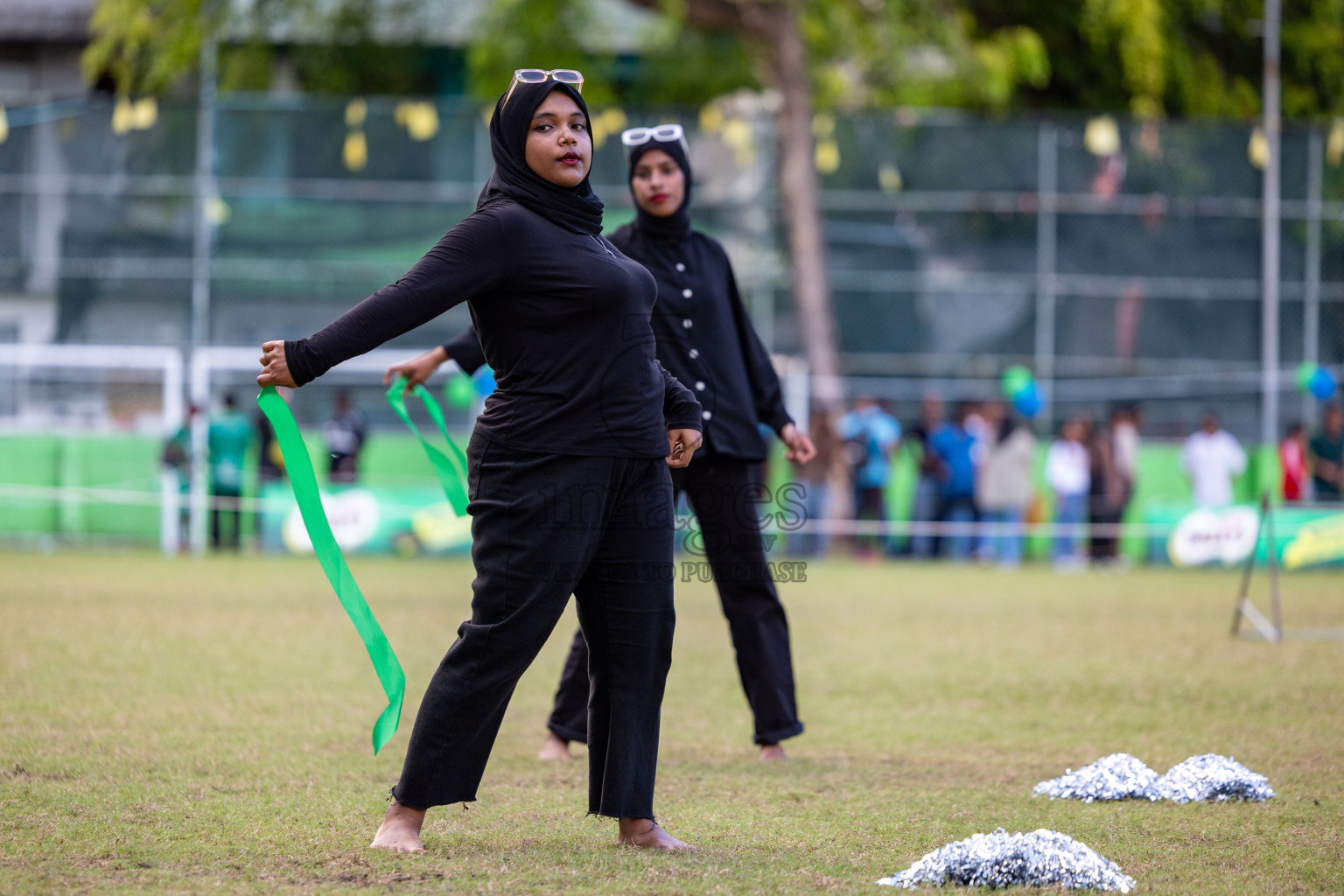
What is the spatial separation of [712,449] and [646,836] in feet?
6.21

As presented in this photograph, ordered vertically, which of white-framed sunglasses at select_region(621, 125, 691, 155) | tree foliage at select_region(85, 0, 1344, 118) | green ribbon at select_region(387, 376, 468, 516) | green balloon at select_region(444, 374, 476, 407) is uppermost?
tree foliage at select_region(85, 0, 1344, 118)

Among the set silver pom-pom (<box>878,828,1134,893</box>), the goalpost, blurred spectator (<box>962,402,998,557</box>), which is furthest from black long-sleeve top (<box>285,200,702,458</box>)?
the goalpost

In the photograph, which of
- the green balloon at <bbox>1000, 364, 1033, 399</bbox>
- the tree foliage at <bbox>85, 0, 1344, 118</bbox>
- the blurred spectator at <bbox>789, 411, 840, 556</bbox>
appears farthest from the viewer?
the tree foliage at <bbox>85, 0, 1344, 118</bbox>

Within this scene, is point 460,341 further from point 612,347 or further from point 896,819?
point 896,819

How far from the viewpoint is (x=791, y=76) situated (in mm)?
19562

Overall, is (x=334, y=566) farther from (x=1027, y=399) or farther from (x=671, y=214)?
(x=1027, y=399)

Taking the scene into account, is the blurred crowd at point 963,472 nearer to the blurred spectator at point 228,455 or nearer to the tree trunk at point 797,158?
the blurred spectator at point 228,455

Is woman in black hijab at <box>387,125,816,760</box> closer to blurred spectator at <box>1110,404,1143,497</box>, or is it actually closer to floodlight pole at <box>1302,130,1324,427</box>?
blurred spectator at <box>1110,404,1143,497</box>

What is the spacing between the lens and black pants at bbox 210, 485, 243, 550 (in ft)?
56.2

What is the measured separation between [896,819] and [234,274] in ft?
56.7

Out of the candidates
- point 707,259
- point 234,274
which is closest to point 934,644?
point 707,259

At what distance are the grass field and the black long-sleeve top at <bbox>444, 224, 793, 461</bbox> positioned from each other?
4.05 feet

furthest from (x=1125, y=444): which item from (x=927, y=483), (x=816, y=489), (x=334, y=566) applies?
(x=334, y=566)

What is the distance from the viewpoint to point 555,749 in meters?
5.77
